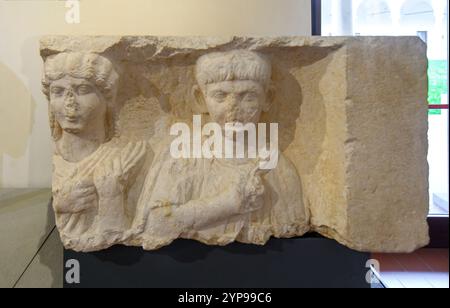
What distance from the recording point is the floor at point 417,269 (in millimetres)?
2209

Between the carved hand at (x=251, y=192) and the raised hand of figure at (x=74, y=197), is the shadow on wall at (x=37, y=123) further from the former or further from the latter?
the carved hand at (x=251, y=192)

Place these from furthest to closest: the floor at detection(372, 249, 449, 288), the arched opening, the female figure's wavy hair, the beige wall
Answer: the arched opening → the floor at detection(372, 249, 449, 288) → the beige wall → the female figure's wavy hair

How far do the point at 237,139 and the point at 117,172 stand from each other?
48 centimetres

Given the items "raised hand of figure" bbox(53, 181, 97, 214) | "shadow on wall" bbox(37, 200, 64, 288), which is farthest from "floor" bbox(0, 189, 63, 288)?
"raised hand of figure" bbox(53, 181, 97, 214)

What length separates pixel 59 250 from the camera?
1614 millimetres

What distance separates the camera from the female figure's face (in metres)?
1.31

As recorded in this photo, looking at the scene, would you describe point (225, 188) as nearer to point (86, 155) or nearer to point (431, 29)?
point (86, 155)

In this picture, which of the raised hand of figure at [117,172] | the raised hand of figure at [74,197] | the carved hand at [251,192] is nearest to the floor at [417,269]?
the carved hand at [251,192]

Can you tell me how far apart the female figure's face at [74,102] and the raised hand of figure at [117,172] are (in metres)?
0.18

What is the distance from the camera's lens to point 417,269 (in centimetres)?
234

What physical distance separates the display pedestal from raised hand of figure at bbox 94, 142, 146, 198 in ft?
0.83

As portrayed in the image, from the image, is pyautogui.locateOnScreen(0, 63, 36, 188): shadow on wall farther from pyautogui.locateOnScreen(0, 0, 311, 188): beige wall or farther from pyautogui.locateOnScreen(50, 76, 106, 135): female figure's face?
pyautogui.locateOnScreen(50, 76, 106, 135): female figure's face
